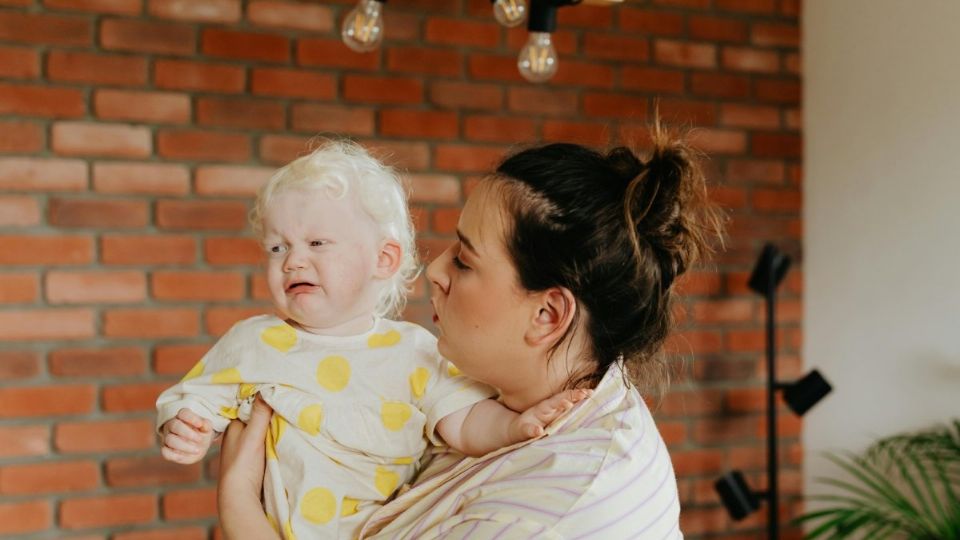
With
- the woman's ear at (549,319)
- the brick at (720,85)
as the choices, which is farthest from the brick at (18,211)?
the brick at (720,85)

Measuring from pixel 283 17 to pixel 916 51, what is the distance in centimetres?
153

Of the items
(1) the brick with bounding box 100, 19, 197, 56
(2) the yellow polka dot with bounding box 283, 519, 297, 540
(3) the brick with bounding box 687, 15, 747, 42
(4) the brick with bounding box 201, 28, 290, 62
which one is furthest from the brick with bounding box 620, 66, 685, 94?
(2) the yellow polka dot with bounding box 283, 519, 297, 540

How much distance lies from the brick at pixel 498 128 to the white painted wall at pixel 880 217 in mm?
866

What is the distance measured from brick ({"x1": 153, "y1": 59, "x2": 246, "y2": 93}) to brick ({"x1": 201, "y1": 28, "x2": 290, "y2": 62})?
0.03m

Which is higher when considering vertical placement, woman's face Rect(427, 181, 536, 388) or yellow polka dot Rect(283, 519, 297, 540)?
woman's face Rect(427, 181, 536, 388)

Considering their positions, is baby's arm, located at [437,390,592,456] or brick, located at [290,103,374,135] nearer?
baby's arm, located at [437,390,592,456]

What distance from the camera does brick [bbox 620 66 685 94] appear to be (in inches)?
114

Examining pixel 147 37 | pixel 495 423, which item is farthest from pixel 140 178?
pixel 495 423

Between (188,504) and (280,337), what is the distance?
129 centimetres

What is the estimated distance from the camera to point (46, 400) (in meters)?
2.37

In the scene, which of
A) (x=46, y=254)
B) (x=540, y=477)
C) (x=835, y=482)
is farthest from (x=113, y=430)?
(x=835, y=482)

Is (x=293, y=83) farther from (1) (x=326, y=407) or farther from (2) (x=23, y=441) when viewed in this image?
(1) (x=326, y=407)

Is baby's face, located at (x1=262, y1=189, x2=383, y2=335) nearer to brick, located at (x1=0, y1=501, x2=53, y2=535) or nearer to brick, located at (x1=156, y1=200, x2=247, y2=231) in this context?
brick, located at (x1=156, y1=200, x2=247, y2=231)

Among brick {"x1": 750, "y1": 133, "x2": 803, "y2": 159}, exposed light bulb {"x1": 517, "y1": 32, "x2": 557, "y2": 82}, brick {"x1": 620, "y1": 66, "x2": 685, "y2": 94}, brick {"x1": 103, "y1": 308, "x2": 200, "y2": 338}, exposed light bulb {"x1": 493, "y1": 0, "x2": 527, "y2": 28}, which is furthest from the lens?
brick {"x1": 750, "y1": 133, "x2": 803, "y2": 159}
